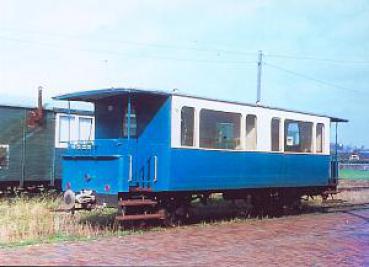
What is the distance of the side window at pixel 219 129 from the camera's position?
1400 centimetres

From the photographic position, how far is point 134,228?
506 inches

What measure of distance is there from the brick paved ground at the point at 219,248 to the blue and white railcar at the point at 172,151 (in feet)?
3.30

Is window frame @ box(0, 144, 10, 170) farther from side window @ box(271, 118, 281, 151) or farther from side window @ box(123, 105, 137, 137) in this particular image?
side window @ box(271, 118, 281, 151)

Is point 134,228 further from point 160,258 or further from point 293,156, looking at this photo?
point 293,156

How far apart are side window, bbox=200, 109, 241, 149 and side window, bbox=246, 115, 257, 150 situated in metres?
0.40

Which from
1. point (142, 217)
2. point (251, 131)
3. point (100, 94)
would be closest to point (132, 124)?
point (100, 94)

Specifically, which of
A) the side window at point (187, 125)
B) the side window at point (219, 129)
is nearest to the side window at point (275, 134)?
the side window at point (219, 129)

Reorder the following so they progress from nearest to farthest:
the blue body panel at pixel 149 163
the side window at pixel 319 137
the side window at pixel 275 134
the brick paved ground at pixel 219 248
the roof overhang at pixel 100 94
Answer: the brick paved ground at pixel 219 248, the blue body panel at pixel 149 163, the roof overhang at pixel 100 94, the side window at pixel 275 134, the side window at pixel 319 137

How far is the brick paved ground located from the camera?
29.3 ft

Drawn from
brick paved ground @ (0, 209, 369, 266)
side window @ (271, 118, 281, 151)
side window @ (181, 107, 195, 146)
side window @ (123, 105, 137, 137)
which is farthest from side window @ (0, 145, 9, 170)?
side window @ (271, 118, 281, 151)

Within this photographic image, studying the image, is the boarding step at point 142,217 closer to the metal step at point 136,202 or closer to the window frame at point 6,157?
the metal step at point 136,202

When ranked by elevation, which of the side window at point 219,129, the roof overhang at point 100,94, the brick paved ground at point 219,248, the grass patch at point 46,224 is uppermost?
the roof overhang at point 100,94

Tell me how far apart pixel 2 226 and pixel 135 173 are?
2.91 meters

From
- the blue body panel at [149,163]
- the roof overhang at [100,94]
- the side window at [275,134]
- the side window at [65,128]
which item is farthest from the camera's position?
the side window at [65,128]
